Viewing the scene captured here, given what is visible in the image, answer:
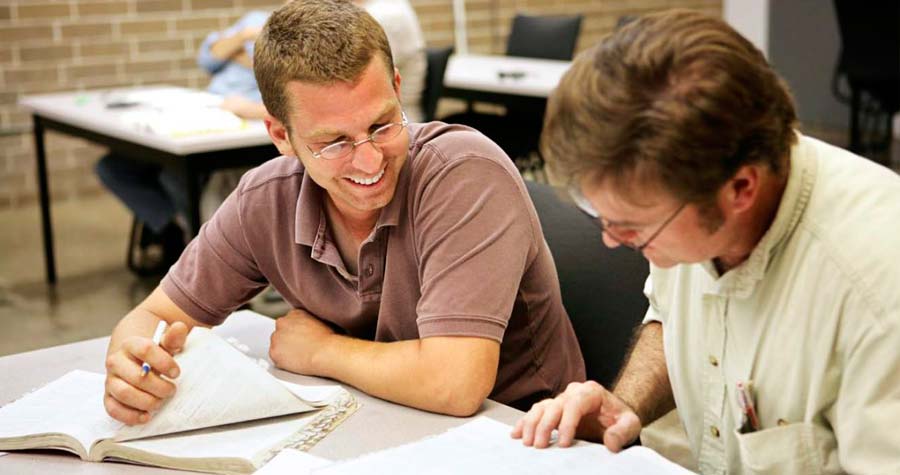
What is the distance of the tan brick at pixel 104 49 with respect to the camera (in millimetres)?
6129

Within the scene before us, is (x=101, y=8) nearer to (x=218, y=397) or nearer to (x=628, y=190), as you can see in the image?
(x=218, y=397)

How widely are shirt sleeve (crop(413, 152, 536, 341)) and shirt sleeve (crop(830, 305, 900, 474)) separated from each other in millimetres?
559

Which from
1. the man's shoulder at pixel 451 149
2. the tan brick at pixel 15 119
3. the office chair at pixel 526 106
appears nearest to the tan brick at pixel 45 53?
the tan brick at pixel 15 119

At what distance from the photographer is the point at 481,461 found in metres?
1.28

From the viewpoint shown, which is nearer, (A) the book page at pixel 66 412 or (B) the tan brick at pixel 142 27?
(A) the book page at pixel 66 412

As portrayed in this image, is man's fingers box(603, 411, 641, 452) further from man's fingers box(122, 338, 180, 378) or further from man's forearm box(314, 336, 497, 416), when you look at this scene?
man's fingers box(122, 338, 180, 378)

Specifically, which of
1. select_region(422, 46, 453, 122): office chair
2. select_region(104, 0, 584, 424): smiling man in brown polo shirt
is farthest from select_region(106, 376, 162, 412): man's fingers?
select_region(422, 46, 453, 122): office chair

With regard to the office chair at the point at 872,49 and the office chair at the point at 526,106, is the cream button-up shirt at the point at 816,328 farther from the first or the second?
the office chair at the point at 872,49

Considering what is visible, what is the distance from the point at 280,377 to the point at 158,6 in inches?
200

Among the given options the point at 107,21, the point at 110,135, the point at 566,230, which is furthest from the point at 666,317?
the point at 107,21

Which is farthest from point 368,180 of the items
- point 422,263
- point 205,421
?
point 205,421

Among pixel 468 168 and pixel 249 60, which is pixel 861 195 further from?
pixel 249 60

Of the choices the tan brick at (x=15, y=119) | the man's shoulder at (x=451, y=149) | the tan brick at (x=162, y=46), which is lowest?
the tan brick at (x=15, y=119)

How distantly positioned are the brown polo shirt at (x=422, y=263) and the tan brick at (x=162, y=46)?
15.7 ft
